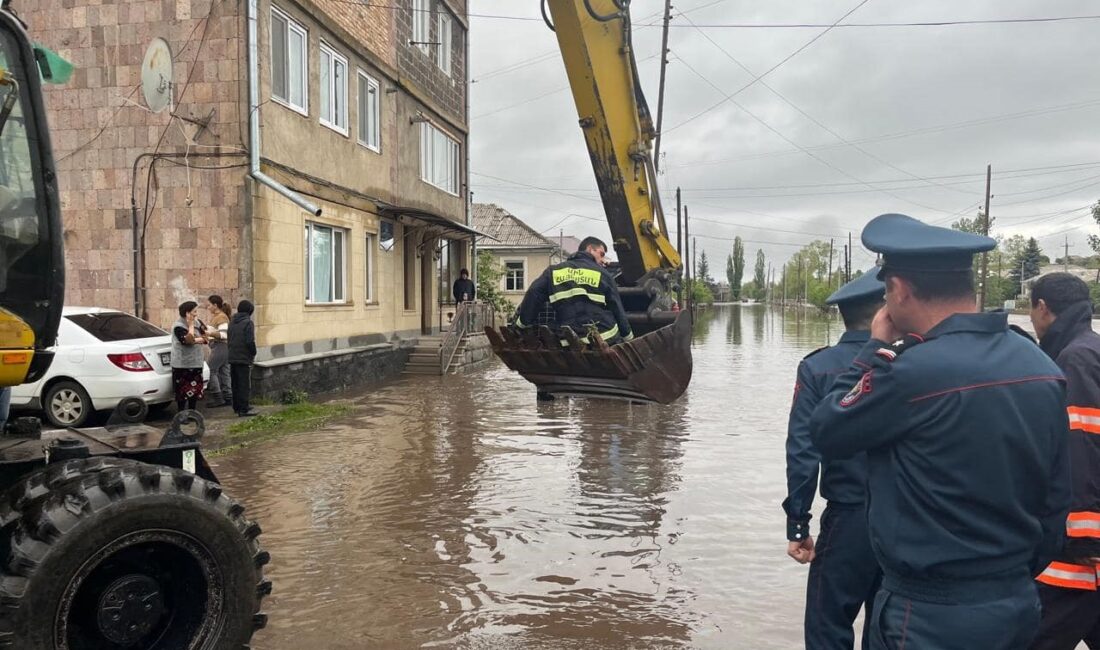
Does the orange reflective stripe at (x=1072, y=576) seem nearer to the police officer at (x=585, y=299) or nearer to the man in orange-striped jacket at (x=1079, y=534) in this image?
the man in orange-striped jacket at (x=1079, y=534)

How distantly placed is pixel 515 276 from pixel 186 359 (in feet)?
104

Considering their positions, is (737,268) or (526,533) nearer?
(526,533)

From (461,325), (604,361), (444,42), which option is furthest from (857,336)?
(444,42)

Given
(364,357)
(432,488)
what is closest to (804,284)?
(364,357)

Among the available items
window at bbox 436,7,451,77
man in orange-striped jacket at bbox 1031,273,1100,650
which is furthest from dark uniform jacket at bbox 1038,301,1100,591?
window at bbox 436,7,451,77

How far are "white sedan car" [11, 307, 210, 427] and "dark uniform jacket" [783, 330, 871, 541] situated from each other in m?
9.07

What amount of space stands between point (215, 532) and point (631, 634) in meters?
2.25

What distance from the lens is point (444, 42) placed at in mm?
21203

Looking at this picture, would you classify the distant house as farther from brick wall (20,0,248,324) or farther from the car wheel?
the car wheel

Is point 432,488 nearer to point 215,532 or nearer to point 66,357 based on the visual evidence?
point 215,532

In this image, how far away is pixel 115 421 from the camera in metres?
9.29

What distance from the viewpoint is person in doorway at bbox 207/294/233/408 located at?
11.6 meters

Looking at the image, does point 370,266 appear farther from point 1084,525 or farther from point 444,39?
point 1084,525

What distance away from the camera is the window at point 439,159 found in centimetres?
1980
